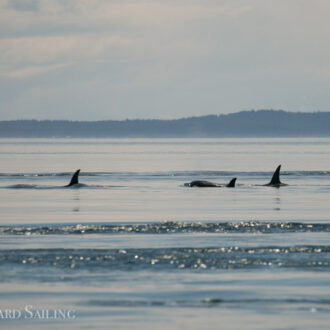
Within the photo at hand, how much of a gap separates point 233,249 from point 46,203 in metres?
16.3

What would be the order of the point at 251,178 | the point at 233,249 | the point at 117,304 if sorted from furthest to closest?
the point at 251,178
the point at 233,249
the point at 117,304

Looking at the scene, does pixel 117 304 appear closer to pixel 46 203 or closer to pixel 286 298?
pixel 286 298

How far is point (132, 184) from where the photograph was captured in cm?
5478

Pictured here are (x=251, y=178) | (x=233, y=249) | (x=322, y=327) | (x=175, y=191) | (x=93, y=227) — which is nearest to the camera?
(x=322, y=327)

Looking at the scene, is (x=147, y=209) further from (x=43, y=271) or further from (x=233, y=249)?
(x=43, y=271)

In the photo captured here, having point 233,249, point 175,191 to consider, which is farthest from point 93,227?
point 175,191

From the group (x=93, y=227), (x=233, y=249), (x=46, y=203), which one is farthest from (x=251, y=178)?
(x=233, y=249)

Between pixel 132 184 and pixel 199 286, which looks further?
pixel 132 184

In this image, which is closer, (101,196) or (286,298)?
(286,298)

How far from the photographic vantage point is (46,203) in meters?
39.3

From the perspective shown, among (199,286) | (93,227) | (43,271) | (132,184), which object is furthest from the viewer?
(132,184)

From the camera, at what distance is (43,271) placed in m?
20.5

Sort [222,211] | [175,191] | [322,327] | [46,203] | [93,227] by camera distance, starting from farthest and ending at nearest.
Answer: [175,191]
[46,203]
[222,211]
[93,227]
[322,327]

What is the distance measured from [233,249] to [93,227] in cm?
610
